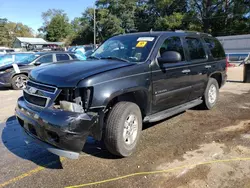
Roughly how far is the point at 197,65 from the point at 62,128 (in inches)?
136

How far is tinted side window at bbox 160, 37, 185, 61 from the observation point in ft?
15.5

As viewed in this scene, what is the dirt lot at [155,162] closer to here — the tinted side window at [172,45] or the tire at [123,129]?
the tire at [123,129]

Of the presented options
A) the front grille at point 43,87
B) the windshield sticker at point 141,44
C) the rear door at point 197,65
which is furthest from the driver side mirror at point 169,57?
the front grille at point 43,87

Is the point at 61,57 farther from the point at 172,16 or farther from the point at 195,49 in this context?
the point at 172,16

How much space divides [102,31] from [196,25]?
20963 millimetres

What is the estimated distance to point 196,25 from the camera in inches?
1754

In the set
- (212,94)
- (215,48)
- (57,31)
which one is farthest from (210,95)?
(57,31)

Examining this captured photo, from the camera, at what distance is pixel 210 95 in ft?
21.5

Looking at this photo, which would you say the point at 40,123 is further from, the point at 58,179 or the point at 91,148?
the point at 91,148

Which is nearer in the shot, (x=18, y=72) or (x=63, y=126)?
(x=63, y=126)

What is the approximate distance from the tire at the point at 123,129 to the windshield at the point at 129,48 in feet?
3.12

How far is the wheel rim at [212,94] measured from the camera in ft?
21.3

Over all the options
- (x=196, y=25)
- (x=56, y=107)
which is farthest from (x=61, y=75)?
(x=196, y=25)

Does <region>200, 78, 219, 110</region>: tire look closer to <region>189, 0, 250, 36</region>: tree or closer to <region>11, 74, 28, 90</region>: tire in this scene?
<region>11, 74, 28, 90</region>: tire
